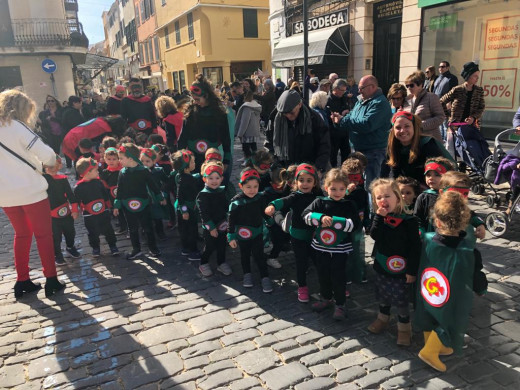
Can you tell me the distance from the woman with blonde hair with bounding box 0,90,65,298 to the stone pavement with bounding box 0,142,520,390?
1.63 feet

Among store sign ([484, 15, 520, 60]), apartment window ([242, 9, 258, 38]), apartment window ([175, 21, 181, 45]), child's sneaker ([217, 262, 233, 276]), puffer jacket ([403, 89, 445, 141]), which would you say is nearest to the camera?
child's sneaker ([217, 262, 233, 276])

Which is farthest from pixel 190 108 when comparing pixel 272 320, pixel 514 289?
pixel 514 289

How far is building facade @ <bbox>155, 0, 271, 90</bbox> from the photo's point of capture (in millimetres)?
27859

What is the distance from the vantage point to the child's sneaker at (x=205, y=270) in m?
4.66

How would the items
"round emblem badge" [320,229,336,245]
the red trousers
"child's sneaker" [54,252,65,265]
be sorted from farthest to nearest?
"child's sneaker" [54,252,65,265] < the red trousers < "round emblem badge" [320,229,336,245]

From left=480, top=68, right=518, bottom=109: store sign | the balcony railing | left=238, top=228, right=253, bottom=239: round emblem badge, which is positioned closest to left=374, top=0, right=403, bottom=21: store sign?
left=480, top=68, right=518, bottom=109: store sign

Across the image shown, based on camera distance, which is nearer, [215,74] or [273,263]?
[273,263]

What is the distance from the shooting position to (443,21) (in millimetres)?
11312

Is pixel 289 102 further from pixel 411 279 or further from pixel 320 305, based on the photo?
pixel 411 279

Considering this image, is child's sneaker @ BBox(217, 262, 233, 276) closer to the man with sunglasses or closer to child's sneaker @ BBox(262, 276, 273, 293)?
child's sneaker @ BBox(262, 276, 273, 293)

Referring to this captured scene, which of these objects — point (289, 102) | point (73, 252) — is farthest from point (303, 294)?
point (73, 252)

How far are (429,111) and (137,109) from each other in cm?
503

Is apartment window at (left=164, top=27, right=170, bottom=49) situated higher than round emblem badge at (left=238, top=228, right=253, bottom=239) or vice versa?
apartment window at (left=164, top=27, right=170, bottom=49)

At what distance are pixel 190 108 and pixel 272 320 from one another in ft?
10.6
